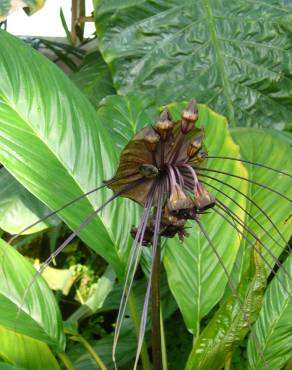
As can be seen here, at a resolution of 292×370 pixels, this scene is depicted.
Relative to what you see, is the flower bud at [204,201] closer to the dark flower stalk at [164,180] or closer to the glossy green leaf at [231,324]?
the dark flower stalk at [164,180]

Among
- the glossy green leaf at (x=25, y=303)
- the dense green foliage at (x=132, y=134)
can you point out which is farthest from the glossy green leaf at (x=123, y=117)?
the glossy green leaf at (x=25, y=303)

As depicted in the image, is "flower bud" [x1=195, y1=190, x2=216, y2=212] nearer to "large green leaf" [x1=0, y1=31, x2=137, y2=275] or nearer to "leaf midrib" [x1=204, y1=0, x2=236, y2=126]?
"large green leaf" [x1=0, y1=31, x2=137, y2=275]

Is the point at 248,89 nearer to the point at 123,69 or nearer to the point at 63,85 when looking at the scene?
the point at 123,69

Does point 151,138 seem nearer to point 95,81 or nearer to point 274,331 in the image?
point 274,331

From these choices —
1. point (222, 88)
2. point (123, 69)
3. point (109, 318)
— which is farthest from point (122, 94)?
point (109, 318)

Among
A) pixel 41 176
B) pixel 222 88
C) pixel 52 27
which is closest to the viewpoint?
pixel 41 176

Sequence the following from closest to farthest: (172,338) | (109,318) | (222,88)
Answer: (222,88) < (172,338) < (109,318)
